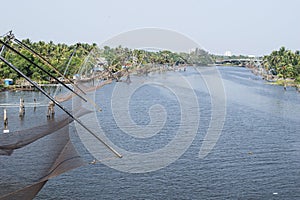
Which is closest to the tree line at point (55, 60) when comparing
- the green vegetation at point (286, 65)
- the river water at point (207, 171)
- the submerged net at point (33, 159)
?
the river water at point (207, 171)

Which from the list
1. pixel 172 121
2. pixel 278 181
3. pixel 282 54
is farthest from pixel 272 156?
pixel 282 54

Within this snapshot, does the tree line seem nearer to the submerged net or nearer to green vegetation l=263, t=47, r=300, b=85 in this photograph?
the submerged net

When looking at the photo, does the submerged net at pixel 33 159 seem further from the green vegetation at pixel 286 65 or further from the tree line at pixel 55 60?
the green vegetation at pixel 286 65

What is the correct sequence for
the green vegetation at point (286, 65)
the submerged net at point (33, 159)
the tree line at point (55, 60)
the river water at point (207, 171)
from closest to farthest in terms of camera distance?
the submerged net at point (33, 159) → the river water at point (207, 171) → the tree line at point (55, 60) → the green vegetation at point (286, 65)

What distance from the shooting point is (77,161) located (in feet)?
24.9

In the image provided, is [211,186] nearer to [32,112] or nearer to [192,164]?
[192,164]

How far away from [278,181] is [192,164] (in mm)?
2162

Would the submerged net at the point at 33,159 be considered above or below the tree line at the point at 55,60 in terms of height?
below

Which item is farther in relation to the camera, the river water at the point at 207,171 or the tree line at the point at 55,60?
the tree line at the point at 55,60

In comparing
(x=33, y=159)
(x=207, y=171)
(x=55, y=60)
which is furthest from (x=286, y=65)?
(x=33, y=159)

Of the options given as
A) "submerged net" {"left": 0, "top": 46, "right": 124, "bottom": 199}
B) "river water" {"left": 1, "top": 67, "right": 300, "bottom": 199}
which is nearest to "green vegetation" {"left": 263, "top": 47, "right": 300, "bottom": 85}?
"river water" {"left": 1, "top": 67, "right": 300, "bottom": 199}

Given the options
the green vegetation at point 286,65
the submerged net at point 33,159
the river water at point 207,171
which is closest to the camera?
the submerged net at point 33,159

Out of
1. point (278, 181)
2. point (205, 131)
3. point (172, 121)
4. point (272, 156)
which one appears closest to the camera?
point (278, 181)

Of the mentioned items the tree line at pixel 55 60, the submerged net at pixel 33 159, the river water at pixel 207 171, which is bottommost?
the river water at pixel 207 171
